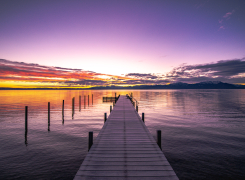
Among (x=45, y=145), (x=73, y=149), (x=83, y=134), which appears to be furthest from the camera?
(x=83, y=134)

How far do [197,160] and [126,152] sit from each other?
6022 millimetres

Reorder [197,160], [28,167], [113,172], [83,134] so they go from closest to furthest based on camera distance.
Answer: [113,172] < [28,167] < [197,160] < [83,134]

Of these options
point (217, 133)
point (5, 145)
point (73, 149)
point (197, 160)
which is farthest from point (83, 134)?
point (217, 133)

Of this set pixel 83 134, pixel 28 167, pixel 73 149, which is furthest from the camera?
pixel 83 134

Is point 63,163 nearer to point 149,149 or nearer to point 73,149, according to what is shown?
point 73,149

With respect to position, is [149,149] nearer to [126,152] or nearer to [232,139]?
[126,152]

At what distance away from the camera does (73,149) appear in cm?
1151

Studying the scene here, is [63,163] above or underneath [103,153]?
underneath

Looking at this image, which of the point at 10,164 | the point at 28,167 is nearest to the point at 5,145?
the point at 10,164

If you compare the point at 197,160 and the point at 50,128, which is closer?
the point at 197,160

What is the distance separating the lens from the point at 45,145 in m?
12.4

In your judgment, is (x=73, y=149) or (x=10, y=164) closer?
(x=10, y=164)

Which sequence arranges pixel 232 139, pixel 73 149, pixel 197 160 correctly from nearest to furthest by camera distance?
1. pixel 197 160
2. pixel 73 149
3. pixel 232 139

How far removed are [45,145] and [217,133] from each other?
17.0m
